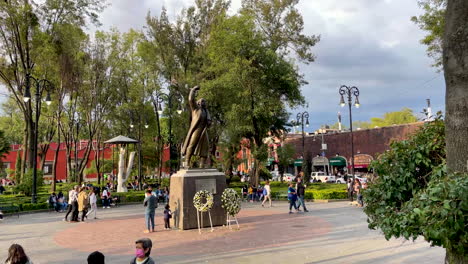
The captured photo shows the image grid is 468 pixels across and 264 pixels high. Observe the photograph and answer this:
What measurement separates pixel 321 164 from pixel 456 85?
51.9 meters

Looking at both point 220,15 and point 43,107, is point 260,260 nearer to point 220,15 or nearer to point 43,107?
point 220,15

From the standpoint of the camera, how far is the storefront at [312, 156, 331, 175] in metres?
53.3

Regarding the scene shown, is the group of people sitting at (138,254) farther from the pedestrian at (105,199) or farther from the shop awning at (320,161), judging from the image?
the shop awning at (320,161)

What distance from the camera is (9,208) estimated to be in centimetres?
1952

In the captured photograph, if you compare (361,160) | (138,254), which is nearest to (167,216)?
(138,254)

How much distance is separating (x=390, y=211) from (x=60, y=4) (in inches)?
1119

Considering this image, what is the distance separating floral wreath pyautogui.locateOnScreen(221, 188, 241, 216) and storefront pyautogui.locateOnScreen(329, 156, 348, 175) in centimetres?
4046

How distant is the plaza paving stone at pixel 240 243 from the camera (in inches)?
330

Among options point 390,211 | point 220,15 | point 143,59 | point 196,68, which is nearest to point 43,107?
point 143,59

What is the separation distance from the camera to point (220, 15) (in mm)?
33375

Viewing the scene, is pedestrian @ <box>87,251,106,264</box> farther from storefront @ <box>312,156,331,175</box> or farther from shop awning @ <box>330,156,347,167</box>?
storefront @ <box>312,156,331,175</box>

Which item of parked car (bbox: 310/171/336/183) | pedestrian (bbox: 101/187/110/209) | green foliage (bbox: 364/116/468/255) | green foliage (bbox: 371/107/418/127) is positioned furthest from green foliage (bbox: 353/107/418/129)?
green foliage (bbox: 364/116/468/255)

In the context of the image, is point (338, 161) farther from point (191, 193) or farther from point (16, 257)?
point (16, 257)

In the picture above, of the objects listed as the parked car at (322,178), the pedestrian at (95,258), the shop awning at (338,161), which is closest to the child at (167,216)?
the pedestrian at (95,258)
